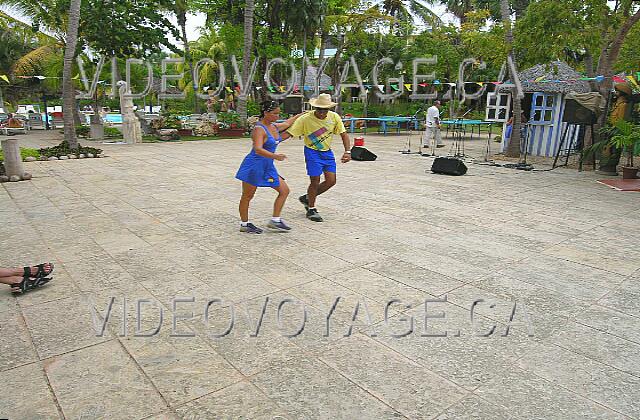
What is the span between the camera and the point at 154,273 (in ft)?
14.3

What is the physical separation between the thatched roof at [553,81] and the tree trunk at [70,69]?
40.1 ft

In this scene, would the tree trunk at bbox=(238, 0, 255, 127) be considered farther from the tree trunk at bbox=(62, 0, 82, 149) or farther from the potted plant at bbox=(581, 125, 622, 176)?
the potted plant at bbox=(581, 125, 622, 176)

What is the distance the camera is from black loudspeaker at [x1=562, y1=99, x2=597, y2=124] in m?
10.7

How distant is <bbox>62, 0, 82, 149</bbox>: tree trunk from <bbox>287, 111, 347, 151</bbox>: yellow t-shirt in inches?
390

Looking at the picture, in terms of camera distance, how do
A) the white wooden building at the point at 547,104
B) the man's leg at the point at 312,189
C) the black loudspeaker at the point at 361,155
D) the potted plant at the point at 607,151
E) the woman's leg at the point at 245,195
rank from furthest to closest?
1. the white wooden building at the point at 547,104
2. the black loudspeaker at the point at 361,155
3. the potted plant at the point at 607,151
4. the man's leg at the point at 312,189
5. the woman's leg at the point at 245,195

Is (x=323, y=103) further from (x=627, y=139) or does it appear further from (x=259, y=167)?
(x=627, y=139)

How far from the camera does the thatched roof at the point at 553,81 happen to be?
42.9 feet

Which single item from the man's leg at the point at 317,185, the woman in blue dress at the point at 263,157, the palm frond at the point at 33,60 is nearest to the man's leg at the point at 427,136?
the man's leg at the point at 317,185

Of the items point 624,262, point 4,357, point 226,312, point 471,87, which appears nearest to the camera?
point 4,357

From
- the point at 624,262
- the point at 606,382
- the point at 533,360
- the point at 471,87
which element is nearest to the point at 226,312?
the point at 533,360

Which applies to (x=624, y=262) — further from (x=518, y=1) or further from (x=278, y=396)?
(x=518, y=1)

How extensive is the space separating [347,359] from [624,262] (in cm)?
350

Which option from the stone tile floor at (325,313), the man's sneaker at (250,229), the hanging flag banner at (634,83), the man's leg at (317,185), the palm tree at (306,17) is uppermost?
the palm tree at (306,17)

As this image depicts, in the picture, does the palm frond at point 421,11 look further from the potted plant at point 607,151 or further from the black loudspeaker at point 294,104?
the potted plant at point 607,151
